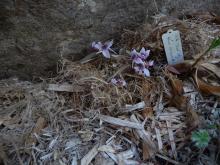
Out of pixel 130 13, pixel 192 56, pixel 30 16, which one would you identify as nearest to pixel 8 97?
pixel 30 16

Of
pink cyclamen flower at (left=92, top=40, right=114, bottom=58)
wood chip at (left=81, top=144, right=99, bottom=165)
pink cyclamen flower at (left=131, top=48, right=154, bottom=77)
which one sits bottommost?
wood chip at (left=81, top=144, right=99, bottom=165)

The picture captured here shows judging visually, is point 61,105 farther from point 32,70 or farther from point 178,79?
point 178,79

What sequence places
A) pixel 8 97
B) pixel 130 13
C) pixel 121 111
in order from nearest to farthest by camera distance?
pixel 121 111 < pixel 8 97 < pixel 130 13

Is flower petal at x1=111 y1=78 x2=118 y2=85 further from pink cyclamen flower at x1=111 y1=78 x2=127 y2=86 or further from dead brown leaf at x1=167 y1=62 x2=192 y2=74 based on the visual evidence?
dead brown leaf at x1=167 y1=62 x2=192 y2=74

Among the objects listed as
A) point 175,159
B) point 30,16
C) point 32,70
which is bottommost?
point 175,159

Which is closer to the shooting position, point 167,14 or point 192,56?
point 192,56

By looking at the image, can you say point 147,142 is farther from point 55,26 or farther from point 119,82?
point 55,26

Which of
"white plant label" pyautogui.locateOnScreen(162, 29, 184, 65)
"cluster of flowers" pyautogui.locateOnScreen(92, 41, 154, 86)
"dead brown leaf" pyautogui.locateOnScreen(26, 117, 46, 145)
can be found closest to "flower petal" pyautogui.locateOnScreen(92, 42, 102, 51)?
"cluster of flowers" pyautogui.locateOnScreen(92, 41, 154, 86)

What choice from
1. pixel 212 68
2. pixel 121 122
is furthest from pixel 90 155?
pixel 212 68
